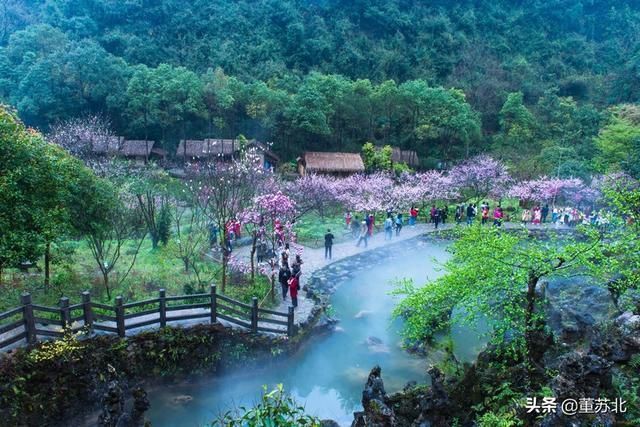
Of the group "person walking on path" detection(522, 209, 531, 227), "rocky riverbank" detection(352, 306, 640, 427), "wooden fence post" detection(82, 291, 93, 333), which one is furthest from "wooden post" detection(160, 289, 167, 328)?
"person walking on path" detection(522, 209, 531, 227)

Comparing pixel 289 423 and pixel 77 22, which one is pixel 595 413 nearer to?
pixel 289 423

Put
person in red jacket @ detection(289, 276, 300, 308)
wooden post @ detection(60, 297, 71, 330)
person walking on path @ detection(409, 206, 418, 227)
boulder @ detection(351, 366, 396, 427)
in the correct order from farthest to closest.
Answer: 1. person walking on path @ detection(409, 206, 418, 227)
2. person in red jacket @ detection(289, 276, 300, 308)
3. wooden post @ detection(60, 297, 71, 330)
4. boulder @ detection(351, 366, 396, 427)

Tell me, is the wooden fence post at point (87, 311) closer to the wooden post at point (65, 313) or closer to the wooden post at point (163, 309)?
the wooden post at point (65, 313)

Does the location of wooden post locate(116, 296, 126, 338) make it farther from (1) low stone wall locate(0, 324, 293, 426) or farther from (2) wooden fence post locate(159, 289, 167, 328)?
(2) wooden fence post locate(159, 289, 167, 328)

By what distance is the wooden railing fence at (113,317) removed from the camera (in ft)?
35.0

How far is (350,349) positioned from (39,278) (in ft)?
36.5

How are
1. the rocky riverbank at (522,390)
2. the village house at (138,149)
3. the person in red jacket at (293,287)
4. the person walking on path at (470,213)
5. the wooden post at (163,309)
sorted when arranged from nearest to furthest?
the rocky riverbank at (522,390), the wooden post at (163,309), the person in red jacket at (293,287), the person walking on path at (470,213), the village house at (138,149)

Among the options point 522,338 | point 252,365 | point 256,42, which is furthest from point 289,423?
point 256,42

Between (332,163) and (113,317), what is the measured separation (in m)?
28.2

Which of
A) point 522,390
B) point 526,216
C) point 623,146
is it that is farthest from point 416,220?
point 522,390

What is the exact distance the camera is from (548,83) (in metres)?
59.2

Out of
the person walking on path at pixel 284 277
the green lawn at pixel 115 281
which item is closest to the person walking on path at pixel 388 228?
the green lawn at pixel 115 281

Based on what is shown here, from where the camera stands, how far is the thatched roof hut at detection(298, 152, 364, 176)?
37906 mm

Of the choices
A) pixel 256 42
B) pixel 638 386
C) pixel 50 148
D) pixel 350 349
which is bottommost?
pixel 350 349
